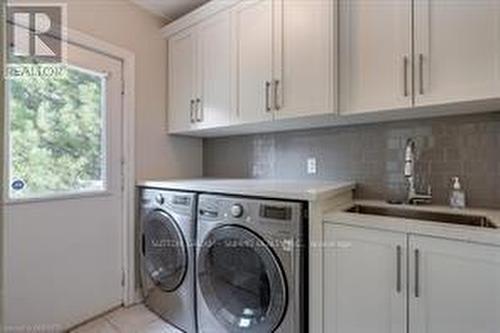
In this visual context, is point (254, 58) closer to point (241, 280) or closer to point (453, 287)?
point (241, 280)

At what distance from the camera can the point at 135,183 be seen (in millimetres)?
2451

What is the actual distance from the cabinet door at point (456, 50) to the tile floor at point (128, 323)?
6.99 feet

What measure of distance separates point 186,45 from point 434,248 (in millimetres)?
2253

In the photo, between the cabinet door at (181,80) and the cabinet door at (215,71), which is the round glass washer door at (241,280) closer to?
the cabinet door at (215,71)

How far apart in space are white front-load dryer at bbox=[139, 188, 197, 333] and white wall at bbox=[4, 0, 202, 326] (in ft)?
1.23

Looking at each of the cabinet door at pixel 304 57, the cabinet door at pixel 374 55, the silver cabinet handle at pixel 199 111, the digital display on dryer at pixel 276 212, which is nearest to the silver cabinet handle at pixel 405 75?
the cabinet door at pixel 374 55

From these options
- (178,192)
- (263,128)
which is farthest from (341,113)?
(178,192)

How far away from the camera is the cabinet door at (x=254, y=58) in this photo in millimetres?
1955

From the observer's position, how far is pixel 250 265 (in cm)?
169

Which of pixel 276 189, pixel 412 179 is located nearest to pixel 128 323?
pixel 276 189

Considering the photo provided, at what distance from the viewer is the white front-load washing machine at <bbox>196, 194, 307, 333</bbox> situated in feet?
4.89

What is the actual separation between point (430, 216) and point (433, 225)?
448mm

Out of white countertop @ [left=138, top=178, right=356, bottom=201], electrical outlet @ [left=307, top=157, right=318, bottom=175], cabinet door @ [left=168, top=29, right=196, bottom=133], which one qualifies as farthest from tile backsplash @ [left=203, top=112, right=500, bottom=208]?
cabinet door @ [left=168, top=29, right=196, bottom=133]

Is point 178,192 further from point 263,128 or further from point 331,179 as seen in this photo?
point 331,179
